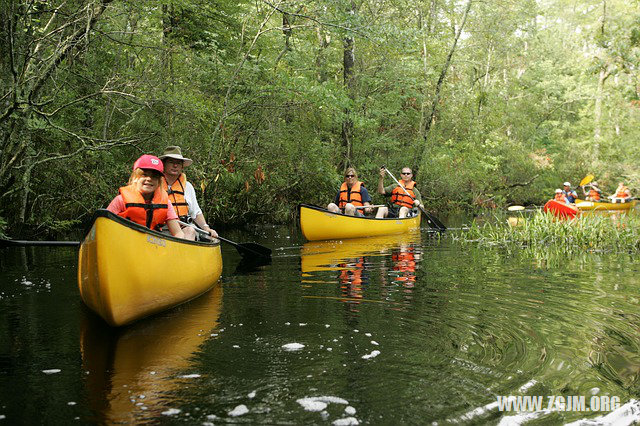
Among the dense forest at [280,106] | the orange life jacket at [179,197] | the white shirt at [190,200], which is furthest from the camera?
the dense forest at [280,106]

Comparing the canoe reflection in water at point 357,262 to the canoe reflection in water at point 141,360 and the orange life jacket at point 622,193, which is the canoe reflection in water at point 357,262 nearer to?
the canoe reflection in water at point 141,360

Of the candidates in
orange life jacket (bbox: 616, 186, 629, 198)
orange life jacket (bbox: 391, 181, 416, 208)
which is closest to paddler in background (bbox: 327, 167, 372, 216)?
orange life jacket (bbox: 391, 181, 416, 208)

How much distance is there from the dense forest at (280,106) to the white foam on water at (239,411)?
5.04m

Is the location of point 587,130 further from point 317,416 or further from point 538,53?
point 317,416

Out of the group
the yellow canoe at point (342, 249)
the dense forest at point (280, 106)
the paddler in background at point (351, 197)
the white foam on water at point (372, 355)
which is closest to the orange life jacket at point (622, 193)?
the dense forest at point (280, 106)

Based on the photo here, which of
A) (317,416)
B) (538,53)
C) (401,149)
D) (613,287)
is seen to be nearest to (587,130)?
(538,53)

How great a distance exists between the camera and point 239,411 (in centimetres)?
295

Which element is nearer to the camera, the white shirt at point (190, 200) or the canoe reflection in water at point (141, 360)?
the canoe reflection in water at point (141, 360)

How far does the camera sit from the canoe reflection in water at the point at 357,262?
21.4 feet

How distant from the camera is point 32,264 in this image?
8703 mm

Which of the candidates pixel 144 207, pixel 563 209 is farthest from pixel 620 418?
pixel 563 209

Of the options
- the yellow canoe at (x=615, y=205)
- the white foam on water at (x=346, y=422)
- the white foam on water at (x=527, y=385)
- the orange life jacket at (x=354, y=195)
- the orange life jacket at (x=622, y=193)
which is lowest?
the white foam on water at (x=527, y=385)

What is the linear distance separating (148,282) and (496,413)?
2.94m

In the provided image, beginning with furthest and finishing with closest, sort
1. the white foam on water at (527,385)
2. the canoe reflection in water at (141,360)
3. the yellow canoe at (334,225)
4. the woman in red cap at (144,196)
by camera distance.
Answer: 1. the yellow canoe at (334,225)
2. the woman in red cap at (144,196)
3. the white foam on water at (527,385)
4. the canoe reflection in water at (141,360)
